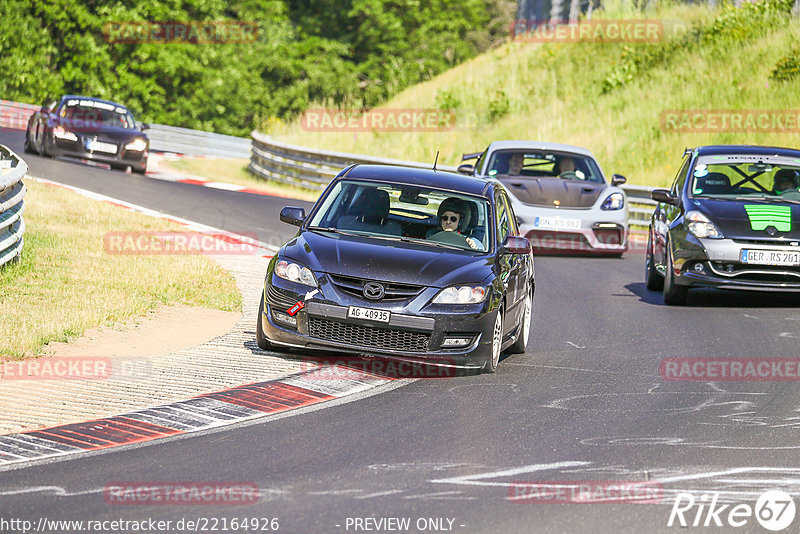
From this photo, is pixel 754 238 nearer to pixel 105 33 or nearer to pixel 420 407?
pixel 420 407

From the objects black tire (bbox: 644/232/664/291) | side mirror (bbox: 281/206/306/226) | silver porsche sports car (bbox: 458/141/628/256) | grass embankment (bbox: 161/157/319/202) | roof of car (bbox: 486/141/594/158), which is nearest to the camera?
side mirror (bbox: 281/206/306/226)

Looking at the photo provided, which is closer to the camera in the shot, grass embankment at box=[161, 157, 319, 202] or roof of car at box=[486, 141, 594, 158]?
roof of car at box=[486, 141, 594, 158]

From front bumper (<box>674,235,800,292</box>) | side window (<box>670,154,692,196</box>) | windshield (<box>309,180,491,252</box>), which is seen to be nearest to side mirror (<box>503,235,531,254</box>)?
windshield (<box>309,180,491,252</box>)

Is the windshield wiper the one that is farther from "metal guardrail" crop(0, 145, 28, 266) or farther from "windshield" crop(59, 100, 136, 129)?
"windshield" crop(59, 100, 136, 129)

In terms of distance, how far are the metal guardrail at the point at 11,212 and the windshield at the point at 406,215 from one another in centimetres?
350

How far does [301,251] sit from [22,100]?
4103cm

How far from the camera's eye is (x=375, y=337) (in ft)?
29.8

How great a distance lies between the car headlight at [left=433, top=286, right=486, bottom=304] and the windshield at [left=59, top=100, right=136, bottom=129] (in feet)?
64.9

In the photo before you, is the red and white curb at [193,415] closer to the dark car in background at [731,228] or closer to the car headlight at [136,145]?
the dark car in background at [731,228]

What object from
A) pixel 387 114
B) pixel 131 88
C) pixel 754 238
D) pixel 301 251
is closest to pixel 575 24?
pixel 387 114

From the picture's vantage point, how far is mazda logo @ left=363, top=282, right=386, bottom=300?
29.7ft

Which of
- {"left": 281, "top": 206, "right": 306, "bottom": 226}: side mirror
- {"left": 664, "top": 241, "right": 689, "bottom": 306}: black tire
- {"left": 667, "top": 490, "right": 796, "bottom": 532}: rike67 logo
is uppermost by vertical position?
{"left": 281, "top": 206, "right": 306, "bottom": 226}: side mirror

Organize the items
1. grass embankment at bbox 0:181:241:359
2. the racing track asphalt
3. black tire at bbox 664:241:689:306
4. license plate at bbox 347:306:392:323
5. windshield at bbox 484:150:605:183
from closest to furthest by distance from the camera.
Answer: the racing track asphalt, license plate at bbox 347:306:392:323, grass embankment at bbox 0:181:241:359, black tire at bbox 664:241:689:306, windshield at bbox 484:150:605:183

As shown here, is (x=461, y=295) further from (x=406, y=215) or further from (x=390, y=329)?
(x=406, y=215)
